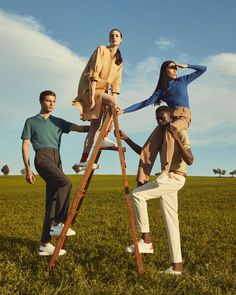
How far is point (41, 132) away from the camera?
881cm

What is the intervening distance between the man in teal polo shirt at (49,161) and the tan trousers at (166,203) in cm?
174

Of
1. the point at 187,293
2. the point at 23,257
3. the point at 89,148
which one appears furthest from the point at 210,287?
the point at 23,257

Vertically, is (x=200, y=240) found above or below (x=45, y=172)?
below

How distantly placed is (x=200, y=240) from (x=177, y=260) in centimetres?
453

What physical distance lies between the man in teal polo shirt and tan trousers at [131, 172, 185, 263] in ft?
5.72

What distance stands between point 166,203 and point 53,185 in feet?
8.20

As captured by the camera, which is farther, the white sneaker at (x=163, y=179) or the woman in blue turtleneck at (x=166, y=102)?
the woman in blue turtleneck at (x=166, y=102)

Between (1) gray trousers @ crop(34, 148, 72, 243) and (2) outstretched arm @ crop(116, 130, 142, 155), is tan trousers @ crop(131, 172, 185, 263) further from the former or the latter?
(1) gray trousers @ crop(34, 148, 72, 243)

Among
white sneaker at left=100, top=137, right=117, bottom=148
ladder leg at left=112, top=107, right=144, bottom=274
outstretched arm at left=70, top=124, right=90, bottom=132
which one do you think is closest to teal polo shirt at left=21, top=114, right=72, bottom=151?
outstretched arm at left=70, top=124, right=90, bottom=132

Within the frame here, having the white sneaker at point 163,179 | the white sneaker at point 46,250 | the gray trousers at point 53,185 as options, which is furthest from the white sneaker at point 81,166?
the white sneaker at point 46,250

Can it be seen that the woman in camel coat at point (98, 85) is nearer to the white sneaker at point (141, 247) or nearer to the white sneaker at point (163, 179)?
the white sneaker at point (163, 179)

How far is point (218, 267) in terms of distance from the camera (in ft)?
28.6

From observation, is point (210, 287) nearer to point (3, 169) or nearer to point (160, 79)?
point (160, 79)

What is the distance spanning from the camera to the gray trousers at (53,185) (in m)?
8.68
